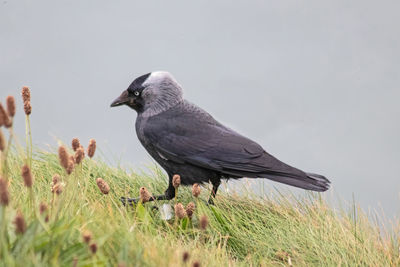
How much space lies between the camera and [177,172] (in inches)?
173

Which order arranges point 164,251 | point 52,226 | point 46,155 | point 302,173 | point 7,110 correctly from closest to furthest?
1. point 7,110
2. point 52,226
3. point 164,251
4. point 302,173
5. point 46,155

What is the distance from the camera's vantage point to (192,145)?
435 centimetres

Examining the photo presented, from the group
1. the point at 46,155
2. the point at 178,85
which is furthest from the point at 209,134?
the point at 46,155

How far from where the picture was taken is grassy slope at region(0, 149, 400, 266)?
90.4 inches

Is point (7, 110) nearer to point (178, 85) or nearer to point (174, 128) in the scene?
point (174, 128)

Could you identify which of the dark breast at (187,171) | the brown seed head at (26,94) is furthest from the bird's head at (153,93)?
the brown seed head at (26,94)

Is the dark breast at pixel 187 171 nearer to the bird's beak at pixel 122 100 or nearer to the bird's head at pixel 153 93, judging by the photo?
the bird's head at pixel 153 93

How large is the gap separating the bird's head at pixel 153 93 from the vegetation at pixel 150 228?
74 centimetres

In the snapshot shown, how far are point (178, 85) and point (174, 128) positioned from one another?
0.49 metres

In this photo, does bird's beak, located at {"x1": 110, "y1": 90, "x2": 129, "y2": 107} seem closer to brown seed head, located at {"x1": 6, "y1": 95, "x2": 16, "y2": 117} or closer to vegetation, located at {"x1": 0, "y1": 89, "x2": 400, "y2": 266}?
vegetation, located at {"x1": 0, "y1": 89, "x2": 400, "y2": 266}

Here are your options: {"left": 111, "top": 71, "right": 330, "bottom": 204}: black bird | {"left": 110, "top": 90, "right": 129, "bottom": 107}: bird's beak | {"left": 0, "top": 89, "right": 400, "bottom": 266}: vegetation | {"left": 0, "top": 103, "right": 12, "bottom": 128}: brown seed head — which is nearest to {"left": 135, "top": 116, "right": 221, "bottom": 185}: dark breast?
{"left": 111, "top": 71, "right": 330, "bottom": 204}: black bird

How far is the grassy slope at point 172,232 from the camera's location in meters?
2.29

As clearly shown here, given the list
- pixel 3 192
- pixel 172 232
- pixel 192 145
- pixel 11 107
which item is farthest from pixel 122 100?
pixel 3 192

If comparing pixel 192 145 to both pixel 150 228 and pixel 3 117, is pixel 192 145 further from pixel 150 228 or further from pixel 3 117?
pixel 3 117
